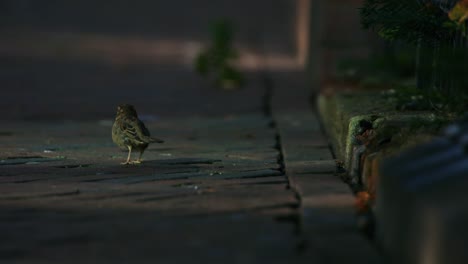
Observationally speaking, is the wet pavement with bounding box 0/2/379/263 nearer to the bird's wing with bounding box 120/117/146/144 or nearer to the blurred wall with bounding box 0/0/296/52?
the bird's wing with bounding box 120/117/146/144

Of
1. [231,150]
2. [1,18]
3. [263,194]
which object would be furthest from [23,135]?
[1,18]

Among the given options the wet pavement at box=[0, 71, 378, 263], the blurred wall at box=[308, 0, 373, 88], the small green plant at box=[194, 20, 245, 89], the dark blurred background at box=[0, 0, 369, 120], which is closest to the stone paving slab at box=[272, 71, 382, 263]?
the wet pavement at box=[0, 71, 378, 263]

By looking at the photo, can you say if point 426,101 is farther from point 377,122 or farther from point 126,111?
point 126,111

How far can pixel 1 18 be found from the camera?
25.5 metres

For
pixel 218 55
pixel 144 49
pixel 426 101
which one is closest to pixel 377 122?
pixel 426 101

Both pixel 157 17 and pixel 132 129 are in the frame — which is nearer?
pixel 132 129

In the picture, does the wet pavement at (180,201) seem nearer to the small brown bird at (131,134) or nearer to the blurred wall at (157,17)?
the small brown bird at (131,134)

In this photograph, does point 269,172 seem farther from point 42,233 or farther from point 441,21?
point 42,233

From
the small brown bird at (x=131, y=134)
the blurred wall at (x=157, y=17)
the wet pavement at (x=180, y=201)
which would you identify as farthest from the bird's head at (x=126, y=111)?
the blurred wall at (x=157, y=17)

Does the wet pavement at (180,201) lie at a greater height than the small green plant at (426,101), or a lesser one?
lesser

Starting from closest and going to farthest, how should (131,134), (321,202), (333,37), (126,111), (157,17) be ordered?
(321,202) → (131,134) → (126,111) → (333,37) → (157,17)

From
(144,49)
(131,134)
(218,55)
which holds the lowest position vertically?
(144,49)

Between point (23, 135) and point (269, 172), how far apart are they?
Answer: 2.87m

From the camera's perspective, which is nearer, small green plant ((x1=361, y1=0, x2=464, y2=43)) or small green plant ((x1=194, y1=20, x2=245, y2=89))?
small green plant ((x1=361, y1=0, x2=464, y2=43))
